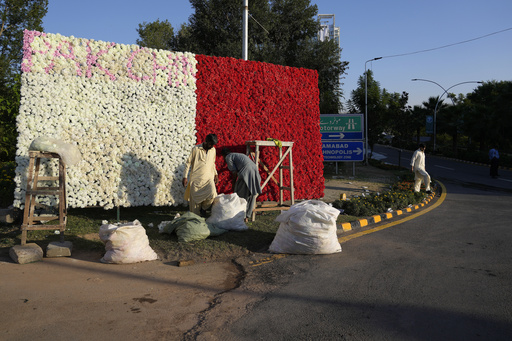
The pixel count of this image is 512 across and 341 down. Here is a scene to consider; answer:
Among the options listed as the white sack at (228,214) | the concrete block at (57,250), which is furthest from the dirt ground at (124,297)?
the white sack at (228,214)

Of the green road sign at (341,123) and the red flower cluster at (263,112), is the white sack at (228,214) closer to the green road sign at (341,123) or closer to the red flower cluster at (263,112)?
the red flower cluster at (263,112)

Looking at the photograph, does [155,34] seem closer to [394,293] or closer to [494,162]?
[494,162]

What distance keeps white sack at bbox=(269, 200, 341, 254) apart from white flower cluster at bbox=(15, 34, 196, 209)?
350 centimetres

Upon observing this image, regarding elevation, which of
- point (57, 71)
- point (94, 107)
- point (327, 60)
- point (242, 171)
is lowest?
point (242, 171)

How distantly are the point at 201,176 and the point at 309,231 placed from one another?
2.82 m

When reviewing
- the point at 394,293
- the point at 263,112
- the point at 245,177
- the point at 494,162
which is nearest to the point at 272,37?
the point at 494,162

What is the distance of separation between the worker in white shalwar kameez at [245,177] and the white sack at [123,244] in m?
3.01

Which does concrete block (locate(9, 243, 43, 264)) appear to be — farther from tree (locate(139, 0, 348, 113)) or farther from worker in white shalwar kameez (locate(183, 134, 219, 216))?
tree (locate(139, 0, 348, 113))

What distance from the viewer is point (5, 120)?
47.6 feet

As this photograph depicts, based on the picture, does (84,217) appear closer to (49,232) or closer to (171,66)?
(49,232)

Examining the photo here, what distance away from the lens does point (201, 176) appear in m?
8.31

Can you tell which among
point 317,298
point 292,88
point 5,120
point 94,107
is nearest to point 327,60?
point 292,88

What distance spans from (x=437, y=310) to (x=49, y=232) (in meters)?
6.45

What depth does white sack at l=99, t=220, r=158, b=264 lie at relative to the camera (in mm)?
5805
